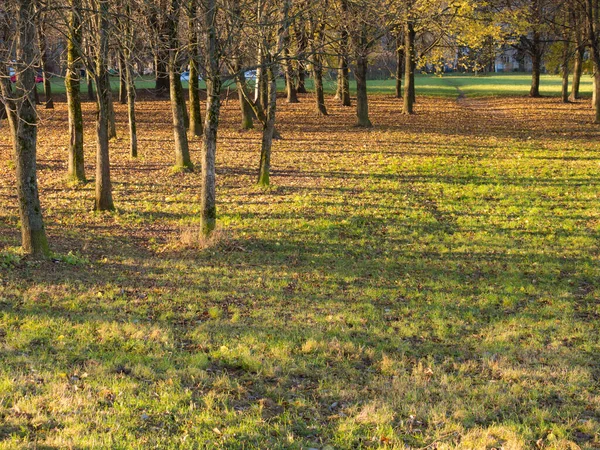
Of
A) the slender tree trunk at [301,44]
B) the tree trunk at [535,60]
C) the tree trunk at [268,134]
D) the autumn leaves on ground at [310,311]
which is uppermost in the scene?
the tree trunk at [535,60]

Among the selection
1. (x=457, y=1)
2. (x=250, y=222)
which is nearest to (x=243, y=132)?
(x=457, y=1)

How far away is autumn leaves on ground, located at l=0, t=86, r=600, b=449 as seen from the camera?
A: 195 inches

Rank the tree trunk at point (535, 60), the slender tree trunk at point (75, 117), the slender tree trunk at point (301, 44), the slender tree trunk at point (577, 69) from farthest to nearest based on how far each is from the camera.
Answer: the tree trunk at point (535, 60), the slender tree trunk at point (577, 69), the slender tree trunk at point (75, 117), the slender tree trunk at point (301, 44)

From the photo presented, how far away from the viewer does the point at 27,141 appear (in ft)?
31.1

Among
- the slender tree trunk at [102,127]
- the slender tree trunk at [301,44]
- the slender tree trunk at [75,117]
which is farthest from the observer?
the slender tree trunk at [75,117]

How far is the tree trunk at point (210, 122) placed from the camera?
1091 cm

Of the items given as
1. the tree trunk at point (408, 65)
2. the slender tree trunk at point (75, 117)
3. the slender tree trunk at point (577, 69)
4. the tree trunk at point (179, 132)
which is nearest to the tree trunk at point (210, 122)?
the slender tree trunk at point (75, 117)

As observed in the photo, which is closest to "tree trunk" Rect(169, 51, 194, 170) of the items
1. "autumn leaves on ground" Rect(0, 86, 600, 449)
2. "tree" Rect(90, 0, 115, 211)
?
"autumn leaves on ground" Rect(0, 86, 600, 449)

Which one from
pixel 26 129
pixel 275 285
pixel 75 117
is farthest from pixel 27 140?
pixel 75 117

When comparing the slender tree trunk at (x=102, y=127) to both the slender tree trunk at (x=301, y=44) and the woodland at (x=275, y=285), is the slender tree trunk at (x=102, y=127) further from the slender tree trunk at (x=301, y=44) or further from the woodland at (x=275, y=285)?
the slender tree trunk at (x=301, y=44)

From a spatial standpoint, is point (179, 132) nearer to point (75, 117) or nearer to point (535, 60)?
point (75, 117)

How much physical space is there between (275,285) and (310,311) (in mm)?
1274

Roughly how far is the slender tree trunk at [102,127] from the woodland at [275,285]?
0.15 feet

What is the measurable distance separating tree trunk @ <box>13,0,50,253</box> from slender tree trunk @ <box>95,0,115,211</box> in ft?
8.42
